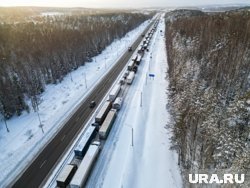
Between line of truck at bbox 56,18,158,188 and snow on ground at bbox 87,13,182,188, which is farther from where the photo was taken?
snow on ground at bbox 87,13,182,188

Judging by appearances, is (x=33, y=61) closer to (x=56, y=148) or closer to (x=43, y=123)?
(x=43, y=123)

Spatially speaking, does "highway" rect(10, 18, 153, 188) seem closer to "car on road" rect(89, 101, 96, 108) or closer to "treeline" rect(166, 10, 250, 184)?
"car on road" rect(89, 101, 96, 108)

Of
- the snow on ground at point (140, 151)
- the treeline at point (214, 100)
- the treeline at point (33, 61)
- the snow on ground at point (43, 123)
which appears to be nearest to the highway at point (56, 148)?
the snow on ground at point (43, 123)

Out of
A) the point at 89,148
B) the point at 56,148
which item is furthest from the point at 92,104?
the point at 89,148

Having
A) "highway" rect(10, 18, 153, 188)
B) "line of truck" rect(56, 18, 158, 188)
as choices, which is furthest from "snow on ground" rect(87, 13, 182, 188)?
"highway" rect(10, 18, 153, 188)

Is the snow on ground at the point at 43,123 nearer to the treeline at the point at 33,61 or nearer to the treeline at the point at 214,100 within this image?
the treeline at the point at 33,61

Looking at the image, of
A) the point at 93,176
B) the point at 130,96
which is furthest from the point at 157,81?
the point at 93,176

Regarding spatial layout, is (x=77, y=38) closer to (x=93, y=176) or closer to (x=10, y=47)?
(x=10, y=47)
